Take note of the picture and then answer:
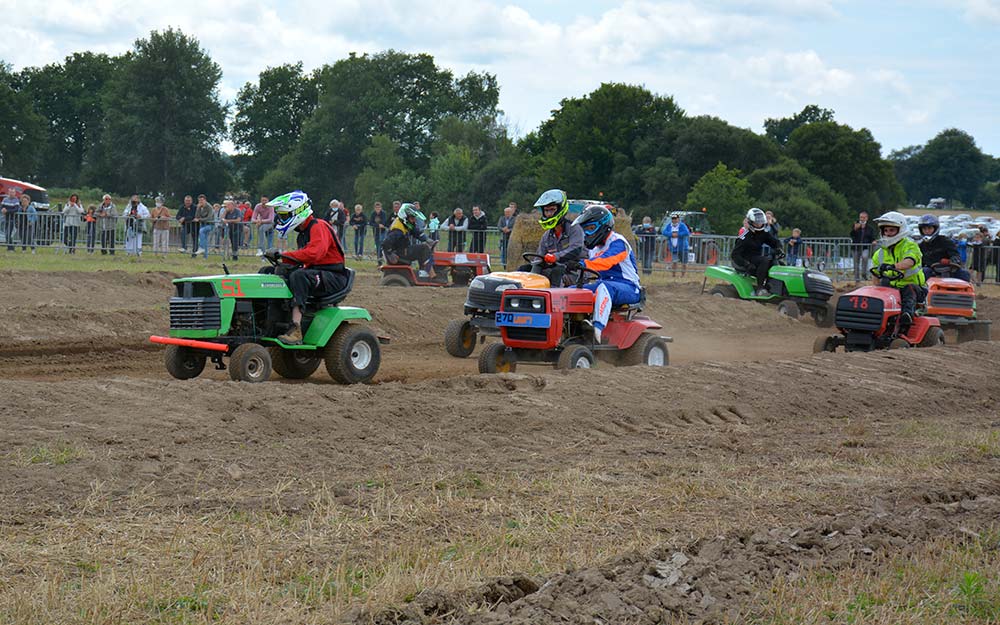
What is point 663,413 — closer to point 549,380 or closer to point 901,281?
point 549,380

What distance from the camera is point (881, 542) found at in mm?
6469

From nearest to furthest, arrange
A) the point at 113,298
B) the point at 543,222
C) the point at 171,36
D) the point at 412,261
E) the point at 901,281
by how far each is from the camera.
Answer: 1. the point at 543,222
2. the point at 901,281
3. the point at 113,298
4. the point at 412,261
5. the point at 171,36

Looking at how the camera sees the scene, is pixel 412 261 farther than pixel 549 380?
Yes

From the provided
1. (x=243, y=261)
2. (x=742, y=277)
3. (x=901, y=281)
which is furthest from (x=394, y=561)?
(x=243, y=261)

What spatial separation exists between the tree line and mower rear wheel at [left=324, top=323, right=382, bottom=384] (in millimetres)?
39502

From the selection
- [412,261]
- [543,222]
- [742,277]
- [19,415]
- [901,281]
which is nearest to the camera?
[19,415]

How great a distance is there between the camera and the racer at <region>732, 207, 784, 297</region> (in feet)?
74.1

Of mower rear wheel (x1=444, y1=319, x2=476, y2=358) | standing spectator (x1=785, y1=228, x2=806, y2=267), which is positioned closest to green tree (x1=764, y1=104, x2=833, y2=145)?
standing spectator (x1=785, y1=228, x2=806, y2=267)

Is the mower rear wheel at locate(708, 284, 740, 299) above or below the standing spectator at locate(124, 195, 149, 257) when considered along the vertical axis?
below

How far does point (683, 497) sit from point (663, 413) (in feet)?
11.5

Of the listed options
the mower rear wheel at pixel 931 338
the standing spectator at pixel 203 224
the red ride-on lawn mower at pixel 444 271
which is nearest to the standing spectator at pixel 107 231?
the standing spectator at pixel 203 224

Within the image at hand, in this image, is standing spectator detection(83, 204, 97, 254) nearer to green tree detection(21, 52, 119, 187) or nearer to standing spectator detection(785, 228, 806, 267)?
standing spectator detection(785, 228, 806, 267)

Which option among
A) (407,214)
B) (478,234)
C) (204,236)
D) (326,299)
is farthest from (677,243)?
(326,299)

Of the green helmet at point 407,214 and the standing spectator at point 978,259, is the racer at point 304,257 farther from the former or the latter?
the standing spectator at point 978,259
